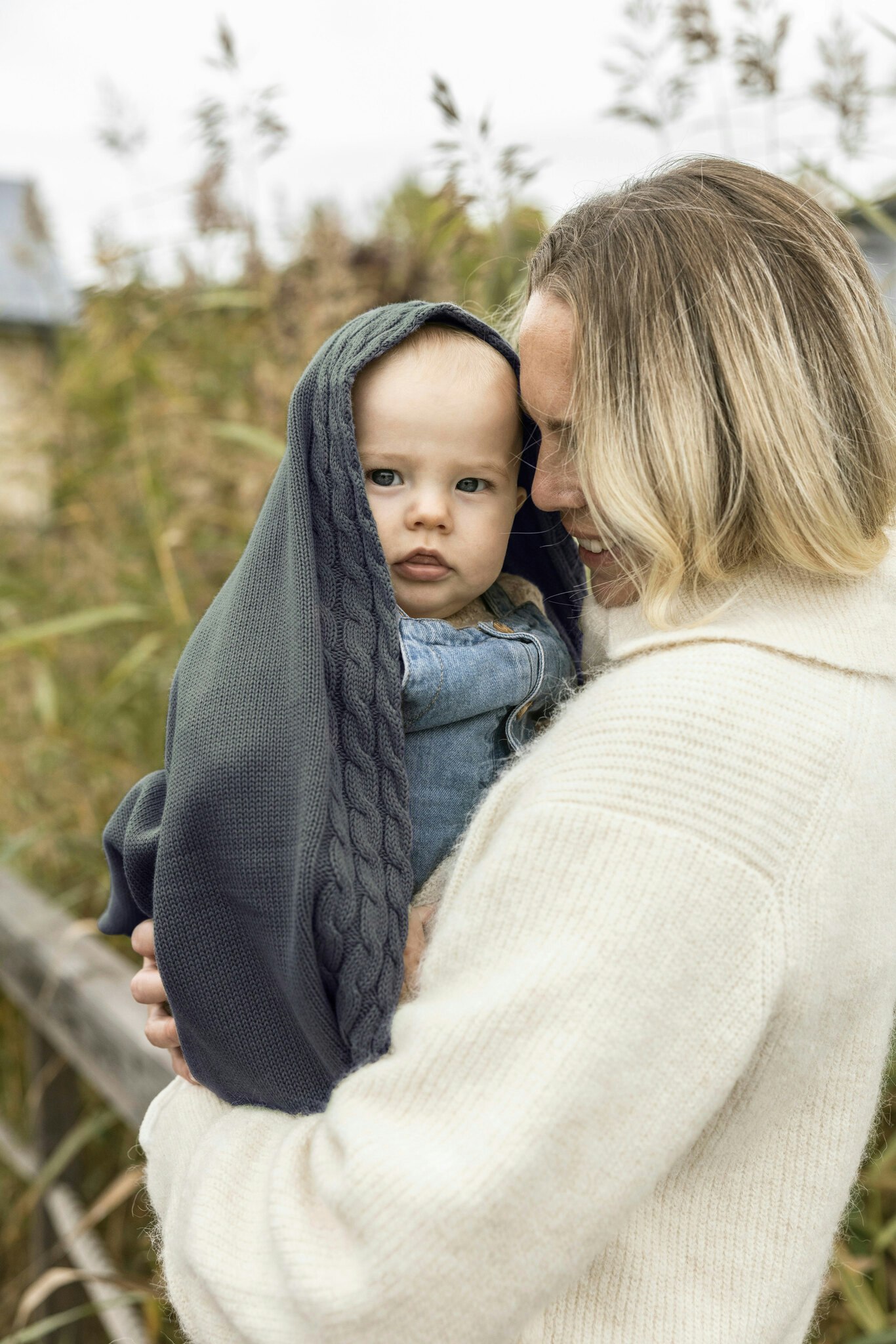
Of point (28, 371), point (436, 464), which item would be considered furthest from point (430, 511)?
point (28, 371)

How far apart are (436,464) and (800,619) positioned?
50 cm

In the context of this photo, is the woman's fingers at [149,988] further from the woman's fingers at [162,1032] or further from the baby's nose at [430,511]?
the baby's nose at [430,511]

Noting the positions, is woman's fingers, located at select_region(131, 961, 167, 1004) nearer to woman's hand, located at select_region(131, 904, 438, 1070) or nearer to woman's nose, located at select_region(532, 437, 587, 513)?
woman's hand, located at select_region(131, 904, 438, 1070)

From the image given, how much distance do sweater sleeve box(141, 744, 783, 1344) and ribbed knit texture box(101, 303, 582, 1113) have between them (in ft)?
0.38

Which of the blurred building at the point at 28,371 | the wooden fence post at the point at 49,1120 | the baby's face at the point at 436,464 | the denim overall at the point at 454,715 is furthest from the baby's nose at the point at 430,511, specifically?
the wooden fence post at the point at 49,1120

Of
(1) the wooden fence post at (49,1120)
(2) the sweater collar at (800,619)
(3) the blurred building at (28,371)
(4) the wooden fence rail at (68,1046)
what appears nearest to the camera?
(2) the sweater collar at (800,619)

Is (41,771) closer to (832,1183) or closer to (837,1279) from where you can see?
(837,1279)

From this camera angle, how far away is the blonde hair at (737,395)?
110cm

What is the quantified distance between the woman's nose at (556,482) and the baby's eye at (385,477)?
7.1 inches

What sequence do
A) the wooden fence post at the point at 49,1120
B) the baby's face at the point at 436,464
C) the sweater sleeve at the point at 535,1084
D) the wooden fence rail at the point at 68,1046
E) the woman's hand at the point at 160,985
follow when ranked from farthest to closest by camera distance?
the wooden fence post at the point at 49,1120 < the wooden fence rail at the point at 68,1046 < the baby's face at the point at 436,464 < the woman's hand at the point at 160,985 < the sweater sleeve at the point at 535,1084

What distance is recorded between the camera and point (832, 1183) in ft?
3.76

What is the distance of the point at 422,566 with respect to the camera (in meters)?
1.41

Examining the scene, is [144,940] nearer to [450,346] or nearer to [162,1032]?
[162,1032]

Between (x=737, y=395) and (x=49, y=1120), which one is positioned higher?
(x=737, y=395)
